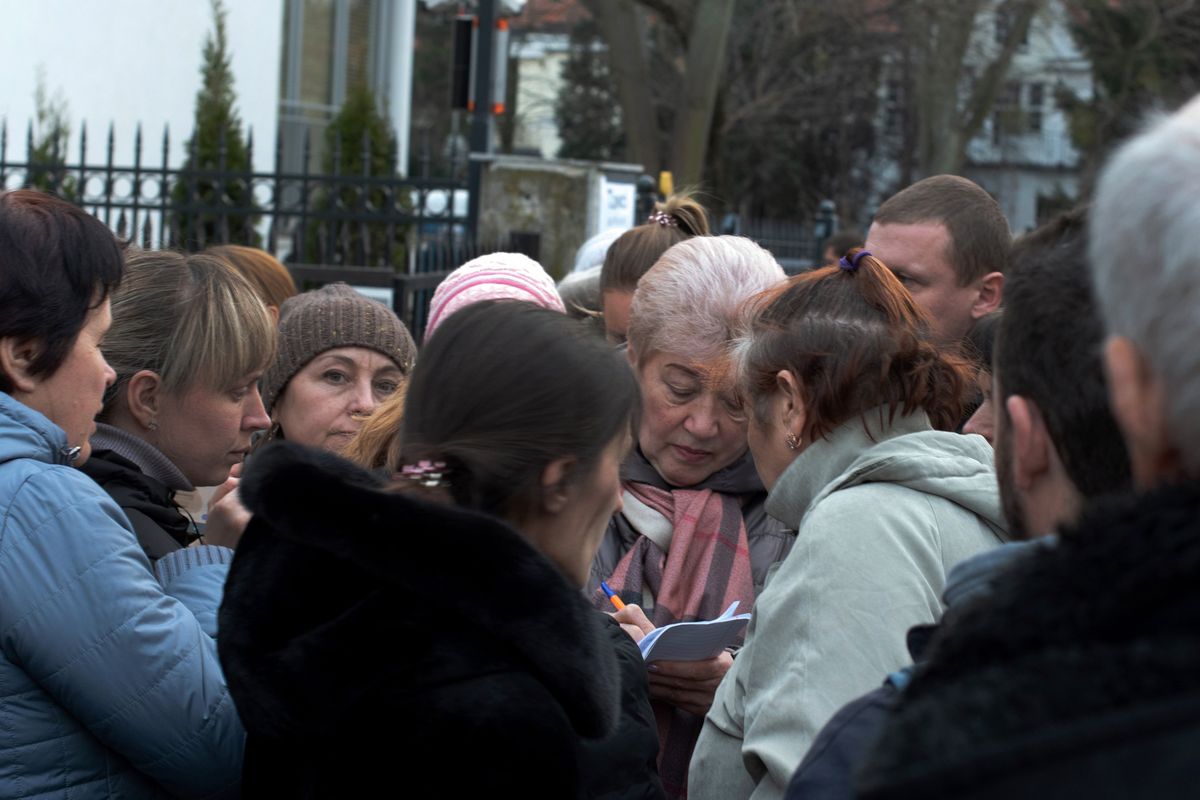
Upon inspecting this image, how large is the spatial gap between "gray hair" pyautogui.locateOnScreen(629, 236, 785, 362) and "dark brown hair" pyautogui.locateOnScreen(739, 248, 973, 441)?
0.68 m

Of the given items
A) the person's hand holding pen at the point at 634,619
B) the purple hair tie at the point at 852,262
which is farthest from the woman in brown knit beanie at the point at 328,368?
the purple hair tie at the point at 852,262

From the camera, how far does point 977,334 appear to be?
348 cm

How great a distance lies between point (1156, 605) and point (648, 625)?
1868 mm

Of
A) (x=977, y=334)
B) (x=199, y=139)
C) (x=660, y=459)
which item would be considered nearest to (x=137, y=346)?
(x=660, y=459)

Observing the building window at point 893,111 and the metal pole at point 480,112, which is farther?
the building window at point 893,111

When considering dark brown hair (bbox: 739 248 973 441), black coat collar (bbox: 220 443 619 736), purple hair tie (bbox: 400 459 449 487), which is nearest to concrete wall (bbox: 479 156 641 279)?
dark brown hair (bbox: 739 248 973 441)

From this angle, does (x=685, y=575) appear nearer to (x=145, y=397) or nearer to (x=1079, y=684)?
(x=145, y=397)

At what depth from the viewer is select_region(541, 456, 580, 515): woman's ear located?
1.91 m

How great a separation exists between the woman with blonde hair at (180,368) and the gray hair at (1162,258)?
2.15 meters

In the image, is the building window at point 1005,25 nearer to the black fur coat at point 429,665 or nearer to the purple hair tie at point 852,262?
the purple hair tie at point 852,262

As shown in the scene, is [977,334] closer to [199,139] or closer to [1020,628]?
[1020,628]

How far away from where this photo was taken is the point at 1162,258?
1.09 metres

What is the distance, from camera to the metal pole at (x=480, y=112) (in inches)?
339

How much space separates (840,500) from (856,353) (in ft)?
1.07
